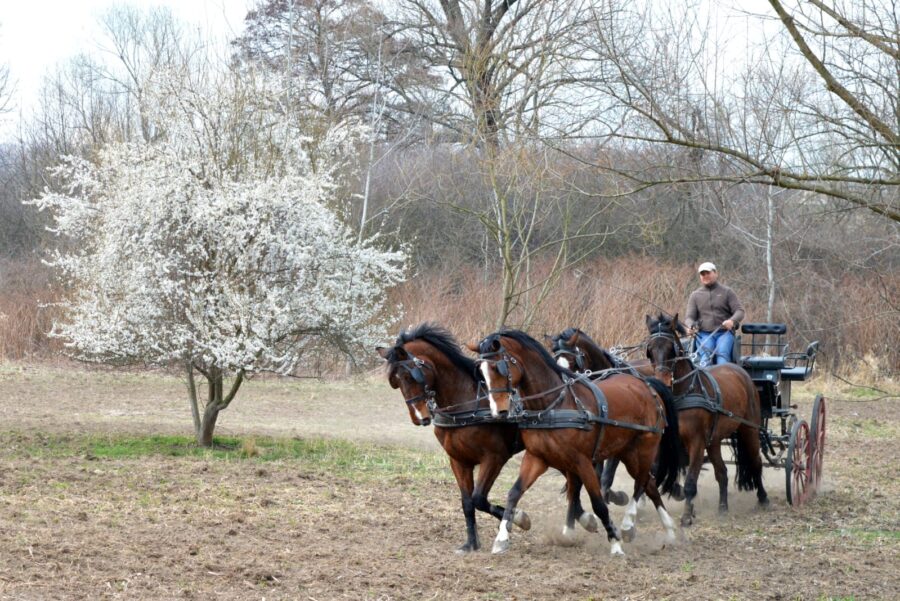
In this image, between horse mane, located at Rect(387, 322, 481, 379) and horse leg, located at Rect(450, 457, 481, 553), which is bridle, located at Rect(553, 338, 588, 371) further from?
horse leg, located at Rect(450, 457, 481, 553)

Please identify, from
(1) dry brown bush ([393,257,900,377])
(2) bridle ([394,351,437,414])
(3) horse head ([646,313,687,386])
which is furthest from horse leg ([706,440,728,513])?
(1) dry brown bush ([393,257,900,377])

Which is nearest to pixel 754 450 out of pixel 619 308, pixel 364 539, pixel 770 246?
pixel 364 539

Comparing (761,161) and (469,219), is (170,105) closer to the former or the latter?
(761,161)

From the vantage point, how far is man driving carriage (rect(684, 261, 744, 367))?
11125 millimetres

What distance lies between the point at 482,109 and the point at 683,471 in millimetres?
7721

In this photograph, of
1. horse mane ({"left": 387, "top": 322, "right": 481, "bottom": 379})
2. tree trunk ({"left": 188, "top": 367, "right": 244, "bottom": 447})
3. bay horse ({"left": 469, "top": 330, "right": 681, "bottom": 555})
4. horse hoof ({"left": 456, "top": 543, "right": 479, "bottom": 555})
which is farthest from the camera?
tree trunk ({"left": 188, "top": 367, "right": 244, "bottom": 447})

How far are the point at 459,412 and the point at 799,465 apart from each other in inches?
171

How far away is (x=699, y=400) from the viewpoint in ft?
31.9

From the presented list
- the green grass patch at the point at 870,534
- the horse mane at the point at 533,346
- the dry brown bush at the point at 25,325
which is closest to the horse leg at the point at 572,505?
the horse mane at the point at 533,346

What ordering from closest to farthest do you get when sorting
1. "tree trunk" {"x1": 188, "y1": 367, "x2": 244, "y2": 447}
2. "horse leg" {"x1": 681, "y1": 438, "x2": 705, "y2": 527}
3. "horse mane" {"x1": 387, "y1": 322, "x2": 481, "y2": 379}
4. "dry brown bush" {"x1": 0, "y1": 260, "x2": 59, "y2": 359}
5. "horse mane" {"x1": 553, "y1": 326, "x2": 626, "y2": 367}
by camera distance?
"horse mane" {"x1": 387, "y1": 322, "x2": 481, "y2": 379}, "horse mane" {"x1": 553, "y1": 326, "x2": 626, "y2": 367}, "horse leg" {"x1": 681, "y1": 438, "x2": 705, "y2": 527}, "tree trunk" {"x1": 188, "y1": 367, "x2": 244, "y2": 447}, "dry brown bush" {"x1": 0, "y1": 260, "x2": 59, "y2": 359}

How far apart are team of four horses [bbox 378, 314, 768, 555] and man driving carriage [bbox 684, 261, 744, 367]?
1.72 meters

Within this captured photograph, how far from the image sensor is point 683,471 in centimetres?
1028

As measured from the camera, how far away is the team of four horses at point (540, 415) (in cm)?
790

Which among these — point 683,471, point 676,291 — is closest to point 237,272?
point 683,471
